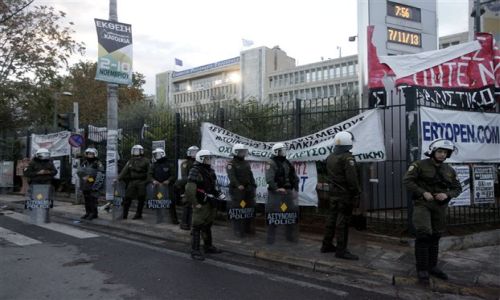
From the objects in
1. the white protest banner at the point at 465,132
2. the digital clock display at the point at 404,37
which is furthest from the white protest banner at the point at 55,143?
the white protest banner at the point at 465,132

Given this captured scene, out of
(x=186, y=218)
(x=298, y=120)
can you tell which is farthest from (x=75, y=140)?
(x=298, y=120)

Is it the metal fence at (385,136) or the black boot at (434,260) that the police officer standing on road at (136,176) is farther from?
the black boot at (434,260)

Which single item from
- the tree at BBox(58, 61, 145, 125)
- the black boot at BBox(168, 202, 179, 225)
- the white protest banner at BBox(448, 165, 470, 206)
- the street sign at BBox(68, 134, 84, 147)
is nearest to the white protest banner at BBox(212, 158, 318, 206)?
the black boot at BBox(168, 202, 179, 225)

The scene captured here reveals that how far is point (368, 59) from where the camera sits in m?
9.60

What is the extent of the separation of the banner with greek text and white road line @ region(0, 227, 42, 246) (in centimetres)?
386

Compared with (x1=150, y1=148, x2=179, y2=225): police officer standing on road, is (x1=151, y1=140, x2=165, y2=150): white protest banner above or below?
above

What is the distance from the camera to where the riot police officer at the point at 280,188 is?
26.4ft

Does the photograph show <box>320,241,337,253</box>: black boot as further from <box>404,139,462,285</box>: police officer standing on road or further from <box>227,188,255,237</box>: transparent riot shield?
<box>227,188,255,237</box>: transparent riot shield

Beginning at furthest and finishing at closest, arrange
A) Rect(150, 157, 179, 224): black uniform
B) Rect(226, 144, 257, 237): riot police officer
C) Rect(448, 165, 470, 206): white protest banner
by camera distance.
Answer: Rect(150, 157, 179, 224): black uniform → Rect(226, 144, 257, 237): riot police officer → Rect(448, 165, 470, 206): white protest banner

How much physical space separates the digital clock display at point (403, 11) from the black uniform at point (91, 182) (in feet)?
25.7

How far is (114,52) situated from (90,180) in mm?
3141

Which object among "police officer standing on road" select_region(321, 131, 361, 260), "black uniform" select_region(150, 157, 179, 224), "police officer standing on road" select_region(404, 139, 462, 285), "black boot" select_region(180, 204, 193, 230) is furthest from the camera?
"black uniform" select_region(150, 157, 179, 224)

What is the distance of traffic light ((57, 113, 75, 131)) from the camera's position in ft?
47.4

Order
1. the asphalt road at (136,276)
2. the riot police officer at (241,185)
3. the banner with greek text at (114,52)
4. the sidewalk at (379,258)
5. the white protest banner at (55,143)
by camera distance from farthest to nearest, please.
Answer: the white protest banner at (55,143)
the banner with greek text at (114,52)
the riot police officer at (241,185)
the sidewalk at (379,258)
the asphalt road at (136,276)
